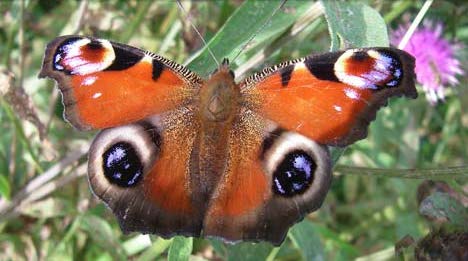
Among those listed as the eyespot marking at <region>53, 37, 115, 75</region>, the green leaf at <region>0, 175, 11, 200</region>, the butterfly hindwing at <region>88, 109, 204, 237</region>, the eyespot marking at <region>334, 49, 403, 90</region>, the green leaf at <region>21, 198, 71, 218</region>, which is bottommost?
the green leaf at <region>21, 198, 71, 218</region>

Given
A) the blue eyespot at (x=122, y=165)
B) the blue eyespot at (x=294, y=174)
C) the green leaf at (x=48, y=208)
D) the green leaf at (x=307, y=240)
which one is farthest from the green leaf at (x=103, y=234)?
the blue eyespot at (x=294, y=174)

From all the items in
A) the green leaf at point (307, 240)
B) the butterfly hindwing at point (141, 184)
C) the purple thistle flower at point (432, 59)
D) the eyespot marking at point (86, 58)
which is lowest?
the green leaf at point (307, 240)

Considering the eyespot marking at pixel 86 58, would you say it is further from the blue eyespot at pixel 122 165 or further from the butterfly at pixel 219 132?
the blue eyespot at pixel 122 165

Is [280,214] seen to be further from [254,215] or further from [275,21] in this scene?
[275,21]

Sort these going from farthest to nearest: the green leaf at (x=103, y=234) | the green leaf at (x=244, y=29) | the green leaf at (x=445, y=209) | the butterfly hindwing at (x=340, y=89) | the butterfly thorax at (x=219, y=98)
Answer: the green leaf at (x=103, y=234) → the green leaf at (x=244, y=29) → the green leaf at (x=445, y=209) → the butterfly thorax at (x=219, y=98) → the butterfly hindwing at (x=340, y=89)

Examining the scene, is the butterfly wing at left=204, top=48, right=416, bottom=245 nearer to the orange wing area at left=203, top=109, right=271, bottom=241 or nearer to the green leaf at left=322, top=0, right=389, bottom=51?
the orange wing area at left=203, top=109, right=271, bottom=241

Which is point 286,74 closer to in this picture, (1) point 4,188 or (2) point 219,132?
(2) point 219,132

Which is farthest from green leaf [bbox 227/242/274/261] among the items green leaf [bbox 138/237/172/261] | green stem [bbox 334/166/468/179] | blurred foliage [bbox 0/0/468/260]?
green stem [bbox 334/166/468/179]
